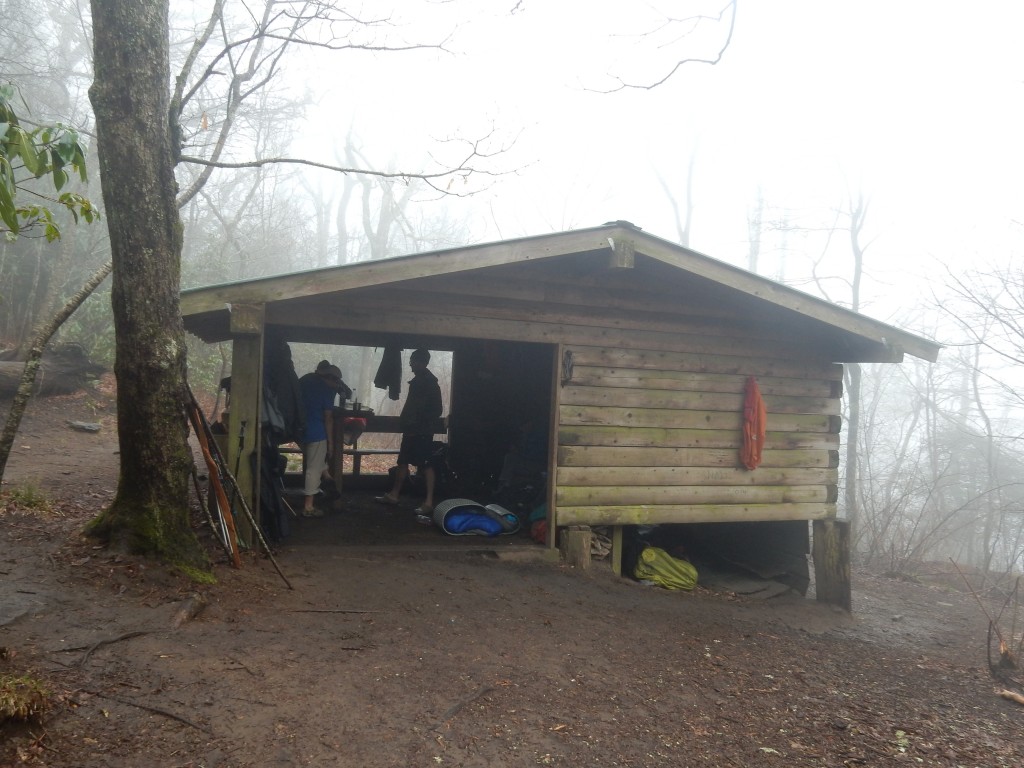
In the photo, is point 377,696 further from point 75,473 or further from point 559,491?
point 75,473

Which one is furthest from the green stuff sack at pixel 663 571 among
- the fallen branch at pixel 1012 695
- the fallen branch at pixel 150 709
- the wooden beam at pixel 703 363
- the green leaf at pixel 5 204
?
the green leaf at pixel 5 204

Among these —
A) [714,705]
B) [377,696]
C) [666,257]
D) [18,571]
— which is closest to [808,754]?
[714,705]

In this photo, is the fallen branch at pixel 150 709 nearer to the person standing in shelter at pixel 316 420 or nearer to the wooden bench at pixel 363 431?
the person standing in shelter at pixel 316 420

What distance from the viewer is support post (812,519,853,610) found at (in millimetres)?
8672

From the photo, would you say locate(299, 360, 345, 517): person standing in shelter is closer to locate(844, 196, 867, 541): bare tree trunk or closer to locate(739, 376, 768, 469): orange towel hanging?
locate(739, 376, 768, 469): orange towel hanging

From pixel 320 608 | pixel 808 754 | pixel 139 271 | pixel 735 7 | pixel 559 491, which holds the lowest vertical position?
pixel 808 754

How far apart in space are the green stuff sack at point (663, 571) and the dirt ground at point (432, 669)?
0.64m

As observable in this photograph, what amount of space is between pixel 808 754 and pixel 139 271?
516 centimetres

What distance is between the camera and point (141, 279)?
16.4 ft

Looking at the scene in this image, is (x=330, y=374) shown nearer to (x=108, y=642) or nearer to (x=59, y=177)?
(x=108, y=642)

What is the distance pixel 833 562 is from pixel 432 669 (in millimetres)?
5941

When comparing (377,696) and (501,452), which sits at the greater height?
(501,452)

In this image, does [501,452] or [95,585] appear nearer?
[95,585]

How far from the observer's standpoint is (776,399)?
8.25 meters
